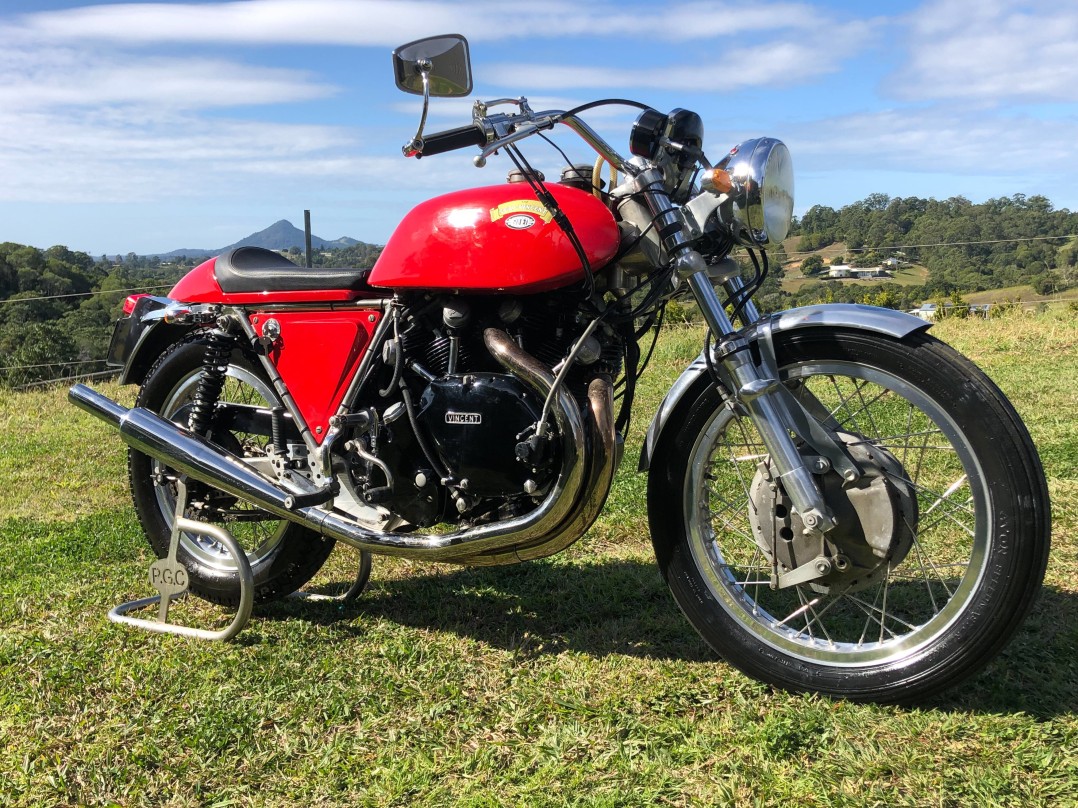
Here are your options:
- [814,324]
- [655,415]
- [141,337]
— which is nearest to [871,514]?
[814,324]

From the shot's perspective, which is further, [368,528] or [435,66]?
[368,528]

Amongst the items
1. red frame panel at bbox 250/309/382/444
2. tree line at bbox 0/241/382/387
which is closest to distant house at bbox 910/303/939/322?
red frame panel at bbox 250/309/382/444

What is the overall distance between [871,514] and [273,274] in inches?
84.7

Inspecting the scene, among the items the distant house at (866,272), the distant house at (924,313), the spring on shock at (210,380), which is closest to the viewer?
the distant house at (924,313)

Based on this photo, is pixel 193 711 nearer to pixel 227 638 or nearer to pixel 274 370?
pixel 227 638

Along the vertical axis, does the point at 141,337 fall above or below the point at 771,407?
above

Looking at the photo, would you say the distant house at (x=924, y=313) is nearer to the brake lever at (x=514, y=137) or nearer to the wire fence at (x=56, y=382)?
the brake lever at (x=514, y=137)

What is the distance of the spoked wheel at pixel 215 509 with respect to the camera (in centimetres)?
352

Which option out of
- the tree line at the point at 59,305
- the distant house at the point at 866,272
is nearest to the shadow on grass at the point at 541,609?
the tree line at the point at 59,305

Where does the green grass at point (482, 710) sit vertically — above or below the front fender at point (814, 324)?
below

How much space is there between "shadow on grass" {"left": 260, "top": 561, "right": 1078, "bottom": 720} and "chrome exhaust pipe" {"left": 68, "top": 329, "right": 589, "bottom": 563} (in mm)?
486

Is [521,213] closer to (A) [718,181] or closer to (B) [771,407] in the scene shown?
(A) [718,181]

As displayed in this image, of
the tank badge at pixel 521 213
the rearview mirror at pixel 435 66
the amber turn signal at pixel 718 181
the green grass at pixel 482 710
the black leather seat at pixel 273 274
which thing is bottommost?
the green grass at pixel 482 710

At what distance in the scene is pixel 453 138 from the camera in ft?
8.70
